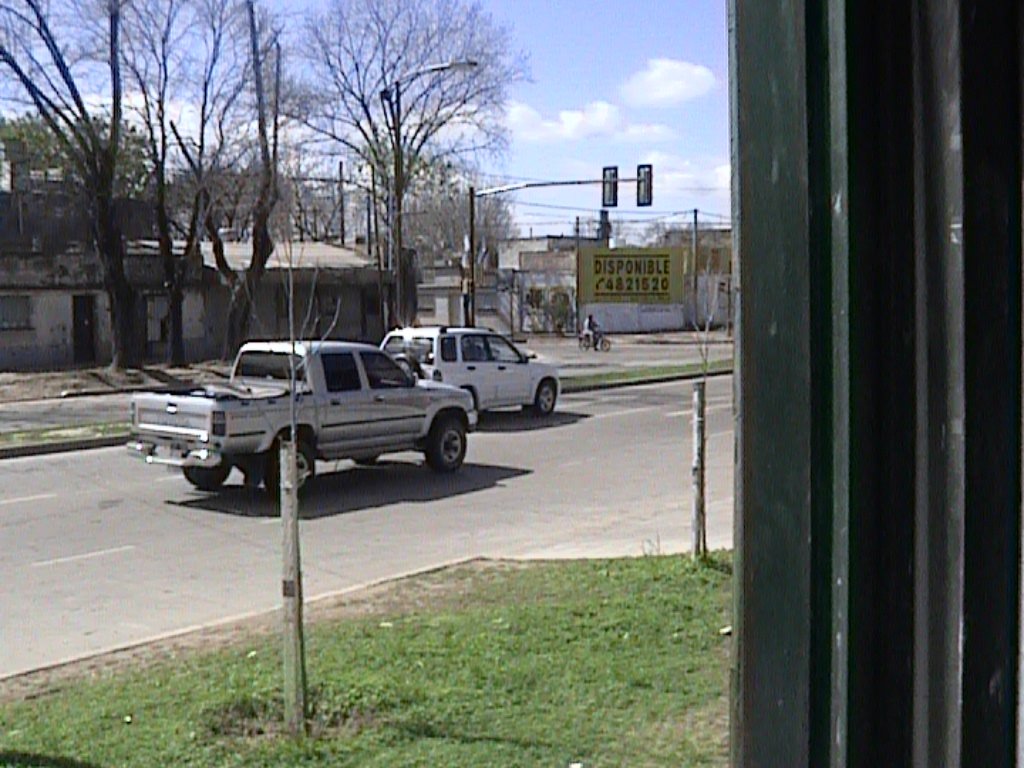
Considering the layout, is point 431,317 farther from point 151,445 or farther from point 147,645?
point 147,645

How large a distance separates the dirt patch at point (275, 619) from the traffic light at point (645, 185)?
84.8 ft

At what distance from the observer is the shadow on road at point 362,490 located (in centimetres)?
1511

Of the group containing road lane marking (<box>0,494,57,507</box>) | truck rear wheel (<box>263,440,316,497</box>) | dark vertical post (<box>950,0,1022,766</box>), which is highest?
dark vertical post (<box>950,0,1022,766</box>)

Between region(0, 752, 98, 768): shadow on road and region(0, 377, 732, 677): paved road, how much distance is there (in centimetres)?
248

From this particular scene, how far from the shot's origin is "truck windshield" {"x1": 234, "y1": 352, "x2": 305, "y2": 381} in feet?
53.9

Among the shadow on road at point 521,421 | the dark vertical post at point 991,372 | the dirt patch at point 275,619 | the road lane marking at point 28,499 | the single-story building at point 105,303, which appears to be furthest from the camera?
the single-story building at point 105,303

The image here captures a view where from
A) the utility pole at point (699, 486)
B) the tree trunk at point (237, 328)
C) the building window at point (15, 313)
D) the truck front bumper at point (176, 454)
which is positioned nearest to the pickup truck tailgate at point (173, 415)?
the truck front bumper at point (176, 454)

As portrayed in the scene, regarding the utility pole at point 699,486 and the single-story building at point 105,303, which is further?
the single-story building at point 105,303

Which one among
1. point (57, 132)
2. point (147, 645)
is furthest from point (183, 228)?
point (147, 645)

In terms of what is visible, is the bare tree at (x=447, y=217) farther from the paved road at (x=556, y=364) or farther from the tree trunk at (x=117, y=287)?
the tree trunk at (x=117, y=287)

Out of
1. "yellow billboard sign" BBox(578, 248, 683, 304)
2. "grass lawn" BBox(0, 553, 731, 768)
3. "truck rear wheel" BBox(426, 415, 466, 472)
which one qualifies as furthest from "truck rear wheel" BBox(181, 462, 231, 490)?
"yellow billboard sign" BBox(578, 248, 683, 304)

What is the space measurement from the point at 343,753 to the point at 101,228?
35287 millimetres

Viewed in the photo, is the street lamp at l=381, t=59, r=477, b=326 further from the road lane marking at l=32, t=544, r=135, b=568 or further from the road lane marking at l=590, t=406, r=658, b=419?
the road lane marking at l=32, t=544, r=135, b=568

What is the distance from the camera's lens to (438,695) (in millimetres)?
6555
